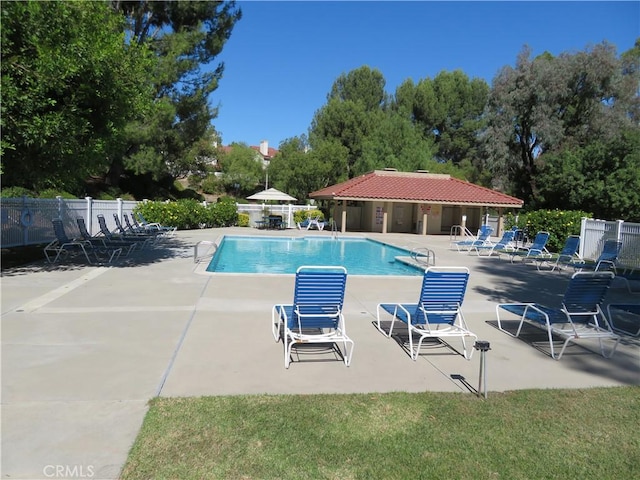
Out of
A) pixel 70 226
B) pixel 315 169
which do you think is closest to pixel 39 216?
pixel 70 226

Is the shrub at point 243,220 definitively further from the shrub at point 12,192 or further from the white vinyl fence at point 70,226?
the shrub at point 12,192

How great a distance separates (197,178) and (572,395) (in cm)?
4563

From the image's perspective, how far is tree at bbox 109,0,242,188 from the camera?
93.8ft

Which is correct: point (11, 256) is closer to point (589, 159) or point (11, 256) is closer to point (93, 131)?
point (93, 131)

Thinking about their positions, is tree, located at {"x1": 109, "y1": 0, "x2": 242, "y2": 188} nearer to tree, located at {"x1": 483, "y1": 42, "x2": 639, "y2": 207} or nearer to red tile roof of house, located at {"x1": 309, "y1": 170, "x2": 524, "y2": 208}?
red tile roof of house, located at {"x1": 309, "y1": 170, "x2": 524, "y2": 208}

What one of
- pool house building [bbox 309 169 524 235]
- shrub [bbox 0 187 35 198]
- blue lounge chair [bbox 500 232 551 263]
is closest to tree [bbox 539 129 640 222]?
pool house building [bbox 309 169 524 235]

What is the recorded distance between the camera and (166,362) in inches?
197

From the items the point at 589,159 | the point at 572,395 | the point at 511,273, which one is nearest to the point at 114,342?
the point at 572,395

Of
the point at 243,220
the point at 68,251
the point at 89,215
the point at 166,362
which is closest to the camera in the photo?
the point at 166,362

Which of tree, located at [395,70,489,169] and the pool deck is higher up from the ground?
tree, located at [395,70,489,169]

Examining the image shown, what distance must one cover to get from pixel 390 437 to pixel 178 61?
29.4m

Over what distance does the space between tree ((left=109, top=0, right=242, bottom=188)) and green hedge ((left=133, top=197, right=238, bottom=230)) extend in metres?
5.66

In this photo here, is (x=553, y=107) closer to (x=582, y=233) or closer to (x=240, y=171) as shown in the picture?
(x=582, y=233)

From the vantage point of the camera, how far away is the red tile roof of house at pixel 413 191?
2806 centimetres
